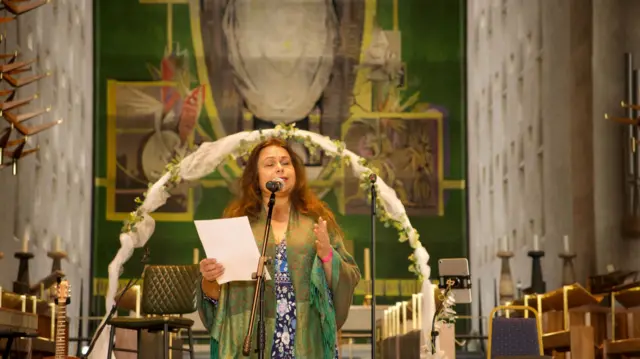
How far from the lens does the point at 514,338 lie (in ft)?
20.5

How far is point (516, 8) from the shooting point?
13961 mm

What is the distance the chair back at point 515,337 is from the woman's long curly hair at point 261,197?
9.31 ft

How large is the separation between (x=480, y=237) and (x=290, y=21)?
4137mm

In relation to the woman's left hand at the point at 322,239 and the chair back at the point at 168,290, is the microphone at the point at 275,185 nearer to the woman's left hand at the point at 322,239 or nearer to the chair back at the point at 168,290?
the woman's left hand at the point at 322,239

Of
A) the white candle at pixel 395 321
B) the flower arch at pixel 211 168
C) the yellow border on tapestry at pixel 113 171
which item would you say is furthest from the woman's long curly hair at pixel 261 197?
the yellow border on tapestry at pixel 113 171

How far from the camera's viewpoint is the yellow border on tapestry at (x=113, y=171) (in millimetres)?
14591

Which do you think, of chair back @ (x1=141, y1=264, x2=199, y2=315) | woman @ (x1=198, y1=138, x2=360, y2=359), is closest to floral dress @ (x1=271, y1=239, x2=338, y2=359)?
woman @ (x1=198, y1=138, x2=360, y2=359)

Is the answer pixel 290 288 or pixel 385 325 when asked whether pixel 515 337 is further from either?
pixel 385 325

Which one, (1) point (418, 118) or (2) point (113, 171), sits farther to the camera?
(1) point (418, 118)

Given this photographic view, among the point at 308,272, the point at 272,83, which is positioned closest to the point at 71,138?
the point at 272,83

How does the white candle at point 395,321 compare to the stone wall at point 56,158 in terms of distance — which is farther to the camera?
the stone wall at point 56,158

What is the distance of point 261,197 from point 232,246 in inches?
13.1

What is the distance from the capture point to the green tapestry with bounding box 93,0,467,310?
14641mm

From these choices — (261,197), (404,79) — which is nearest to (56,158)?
(404,79)
